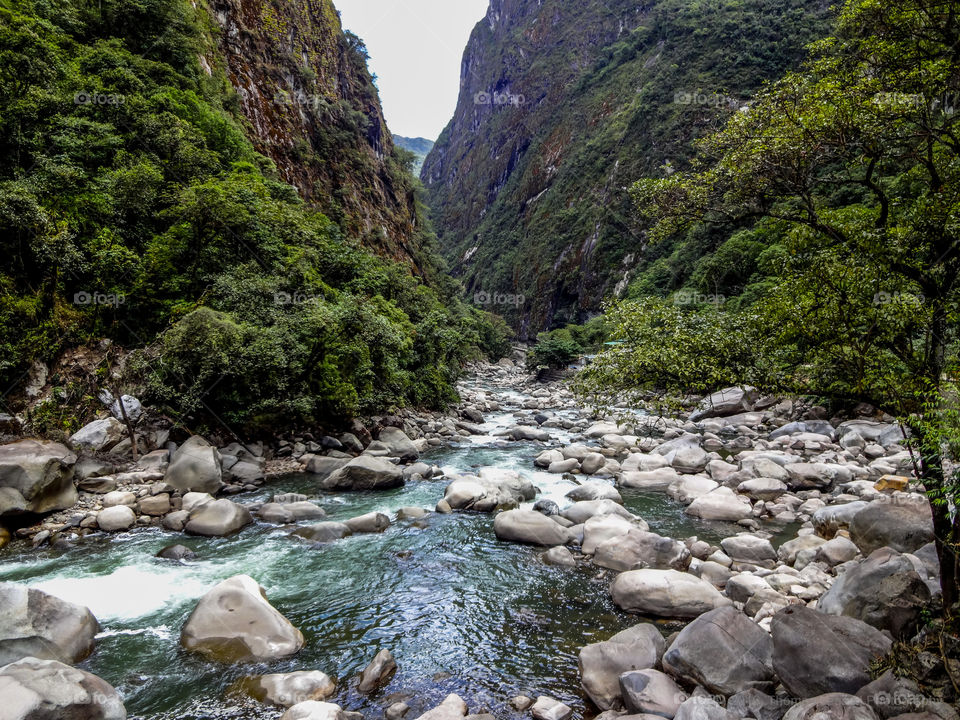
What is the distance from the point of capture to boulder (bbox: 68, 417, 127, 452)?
11023mm

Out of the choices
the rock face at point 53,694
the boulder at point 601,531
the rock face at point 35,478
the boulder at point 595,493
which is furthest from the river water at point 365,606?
the rock face at point 35,478

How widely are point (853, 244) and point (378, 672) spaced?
6996 mm

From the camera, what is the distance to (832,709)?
3820 mm

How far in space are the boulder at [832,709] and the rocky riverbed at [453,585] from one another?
2 centimetres

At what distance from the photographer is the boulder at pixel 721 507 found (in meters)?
10.1

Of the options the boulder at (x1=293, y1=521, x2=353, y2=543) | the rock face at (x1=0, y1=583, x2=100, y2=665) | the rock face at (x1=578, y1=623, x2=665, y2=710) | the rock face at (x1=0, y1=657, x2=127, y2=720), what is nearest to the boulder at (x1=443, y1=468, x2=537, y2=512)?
the boulder at (x1=293, y1=521, x2=353, y2=543)

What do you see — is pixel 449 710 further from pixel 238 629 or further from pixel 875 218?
pixel 875 218

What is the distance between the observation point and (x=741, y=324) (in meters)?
6.25

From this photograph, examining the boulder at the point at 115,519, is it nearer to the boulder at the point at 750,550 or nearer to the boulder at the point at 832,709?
the boulder at the point at 832,709

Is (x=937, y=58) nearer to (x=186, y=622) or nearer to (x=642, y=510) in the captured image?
(x=642, y=510)

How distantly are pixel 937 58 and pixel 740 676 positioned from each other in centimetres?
665

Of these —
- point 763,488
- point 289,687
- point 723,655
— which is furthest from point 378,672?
point 763,488

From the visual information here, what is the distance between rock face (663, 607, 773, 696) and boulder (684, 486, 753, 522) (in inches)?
210

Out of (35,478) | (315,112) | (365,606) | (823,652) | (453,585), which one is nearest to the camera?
(823,652)
